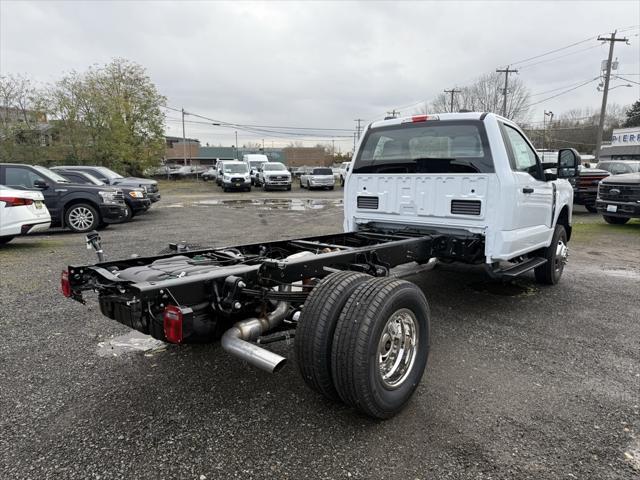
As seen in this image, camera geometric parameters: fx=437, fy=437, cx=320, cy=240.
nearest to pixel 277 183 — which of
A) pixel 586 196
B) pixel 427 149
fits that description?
pixel 586 196

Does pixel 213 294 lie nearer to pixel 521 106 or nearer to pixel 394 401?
pixel 394 401

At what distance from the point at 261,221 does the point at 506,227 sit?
31.5 feet

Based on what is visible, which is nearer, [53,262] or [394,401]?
[394,401]

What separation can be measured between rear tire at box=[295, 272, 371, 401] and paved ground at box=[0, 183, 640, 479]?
0.32 meters

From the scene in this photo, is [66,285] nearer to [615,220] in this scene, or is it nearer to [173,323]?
[173,323]

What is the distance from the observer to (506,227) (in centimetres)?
441

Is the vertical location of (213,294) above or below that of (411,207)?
below

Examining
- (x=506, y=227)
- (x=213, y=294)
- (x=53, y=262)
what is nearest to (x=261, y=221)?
(x=53, y=262)

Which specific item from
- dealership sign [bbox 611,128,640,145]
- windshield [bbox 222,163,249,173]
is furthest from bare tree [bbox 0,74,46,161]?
dealership sign [bbox 611,128,640,145]

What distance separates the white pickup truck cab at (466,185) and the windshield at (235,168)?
81.2 ft

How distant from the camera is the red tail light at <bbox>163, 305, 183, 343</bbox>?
240 cm

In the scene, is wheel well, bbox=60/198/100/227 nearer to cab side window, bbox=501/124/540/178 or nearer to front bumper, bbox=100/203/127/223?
front bumper, bbox=100/203/127/223

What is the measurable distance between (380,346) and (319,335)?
43cm

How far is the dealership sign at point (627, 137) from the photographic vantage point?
40.7 metres
